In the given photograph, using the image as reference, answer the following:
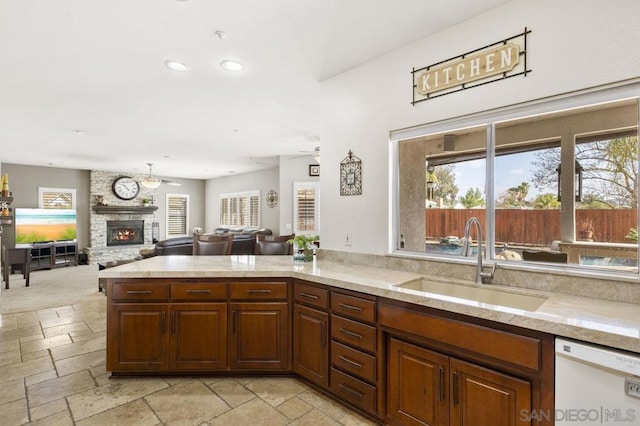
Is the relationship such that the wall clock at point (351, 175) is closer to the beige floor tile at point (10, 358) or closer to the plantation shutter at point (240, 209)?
the beige floor tile at point (10, 358)

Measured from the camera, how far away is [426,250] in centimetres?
267

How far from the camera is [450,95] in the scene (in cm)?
234

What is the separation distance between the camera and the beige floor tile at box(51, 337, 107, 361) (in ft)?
10.2

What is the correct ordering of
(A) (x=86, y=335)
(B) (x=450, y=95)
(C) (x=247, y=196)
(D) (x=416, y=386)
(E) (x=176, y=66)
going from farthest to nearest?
(C) (x=247, y=196) → (A) (x=86, y=335) → (E) (x=176, y=66) → (B) (x=450, y=95) → (D) (x=416, y=386)

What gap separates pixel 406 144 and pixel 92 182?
9.75 metres

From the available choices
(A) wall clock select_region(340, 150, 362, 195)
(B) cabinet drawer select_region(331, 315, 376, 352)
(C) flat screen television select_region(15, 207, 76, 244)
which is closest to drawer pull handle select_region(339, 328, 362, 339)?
(B) cabinet drawer select_region(331, 315, 376, 352)

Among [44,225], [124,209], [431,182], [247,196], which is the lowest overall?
[44,225]

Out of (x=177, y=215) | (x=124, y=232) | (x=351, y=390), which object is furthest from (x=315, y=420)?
(x=177, y=215)

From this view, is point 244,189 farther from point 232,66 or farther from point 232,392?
point 232,392

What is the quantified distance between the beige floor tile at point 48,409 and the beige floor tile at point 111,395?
0.04 metres

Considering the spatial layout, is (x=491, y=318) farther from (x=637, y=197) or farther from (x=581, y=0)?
(x=581, y=0)

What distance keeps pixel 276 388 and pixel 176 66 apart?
Result: 2939 mm

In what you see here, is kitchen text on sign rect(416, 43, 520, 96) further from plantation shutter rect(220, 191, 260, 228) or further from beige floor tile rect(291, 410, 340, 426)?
plantation shutter rect(220, 191, 260, 228)

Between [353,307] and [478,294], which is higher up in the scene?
[478,294]
